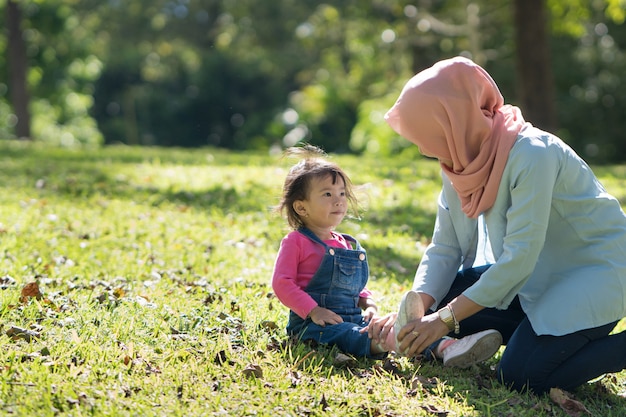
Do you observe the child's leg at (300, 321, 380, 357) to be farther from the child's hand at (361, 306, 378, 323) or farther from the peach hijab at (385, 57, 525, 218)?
the peach hijab at (385, 57, 525, 218)

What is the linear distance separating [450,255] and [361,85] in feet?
62.6

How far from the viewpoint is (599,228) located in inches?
149

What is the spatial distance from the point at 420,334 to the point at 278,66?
31.6 metres

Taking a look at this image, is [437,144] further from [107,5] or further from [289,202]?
[107,5]

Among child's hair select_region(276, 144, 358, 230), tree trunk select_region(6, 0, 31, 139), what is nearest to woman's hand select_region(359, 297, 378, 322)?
child's hair select_region(276, 144, 358, 230)

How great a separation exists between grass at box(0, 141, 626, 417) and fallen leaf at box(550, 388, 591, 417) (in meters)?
0.05

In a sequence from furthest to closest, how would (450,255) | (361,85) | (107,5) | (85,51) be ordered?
(107,5) → (85,51) → (361,85) → (450,255)

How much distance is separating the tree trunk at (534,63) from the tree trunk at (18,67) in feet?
42.9

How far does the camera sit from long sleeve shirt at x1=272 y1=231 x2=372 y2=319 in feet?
13.2

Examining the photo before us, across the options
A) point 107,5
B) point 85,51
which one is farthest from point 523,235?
point 107,5

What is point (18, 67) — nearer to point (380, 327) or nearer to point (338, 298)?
point (338, 298)

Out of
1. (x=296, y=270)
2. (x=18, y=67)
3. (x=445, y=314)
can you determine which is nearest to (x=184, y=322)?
(x=296, y=270)

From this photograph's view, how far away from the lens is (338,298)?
13.8 ft

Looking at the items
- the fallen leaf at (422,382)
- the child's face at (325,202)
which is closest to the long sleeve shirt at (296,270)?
the child's face at (325,202)
